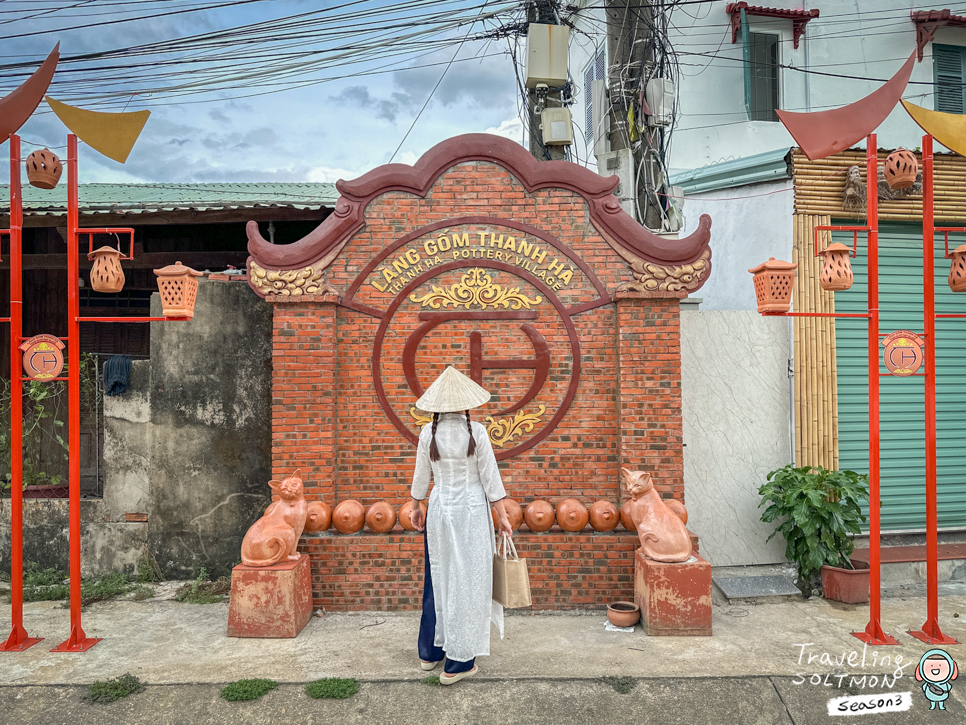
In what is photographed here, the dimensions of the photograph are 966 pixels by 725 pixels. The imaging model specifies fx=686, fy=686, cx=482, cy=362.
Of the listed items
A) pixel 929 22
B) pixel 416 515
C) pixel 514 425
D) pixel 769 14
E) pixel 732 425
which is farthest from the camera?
pixel 929 22

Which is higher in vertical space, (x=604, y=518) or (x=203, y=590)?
(x=604, y=518)

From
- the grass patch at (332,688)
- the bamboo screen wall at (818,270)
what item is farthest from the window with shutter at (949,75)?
the grass patch at (332,688)

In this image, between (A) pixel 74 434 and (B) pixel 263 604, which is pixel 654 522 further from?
(A) pixel 74 434

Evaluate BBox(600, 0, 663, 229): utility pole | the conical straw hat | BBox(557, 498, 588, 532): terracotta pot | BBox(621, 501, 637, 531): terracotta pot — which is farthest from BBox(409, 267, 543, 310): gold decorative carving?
BBox(600, 0, 663, 229): utility pole

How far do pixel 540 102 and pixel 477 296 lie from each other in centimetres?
399

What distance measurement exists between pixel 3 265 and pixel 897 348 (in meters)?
8.86

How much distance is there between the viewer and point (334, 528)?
579 centimetres

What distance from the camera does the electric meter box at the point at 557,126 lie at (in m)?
8.41

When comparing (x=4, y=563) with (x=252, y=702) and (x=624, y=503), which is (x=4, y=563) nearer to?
(x=252, y=702)

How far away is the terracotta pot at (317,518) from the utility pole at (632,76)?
4.58 metres

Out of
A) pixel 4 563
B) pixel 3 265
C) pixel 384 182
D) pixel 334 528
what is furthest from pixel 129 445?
pixel 384 182

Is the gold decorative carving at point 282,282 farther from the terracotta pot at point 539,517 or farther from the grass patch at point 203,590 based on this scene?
the grass patch at point 203,590

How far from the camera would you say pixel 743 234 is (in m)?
7.68

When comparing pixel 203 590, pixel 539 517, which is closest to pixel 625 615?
pixel 539 517
